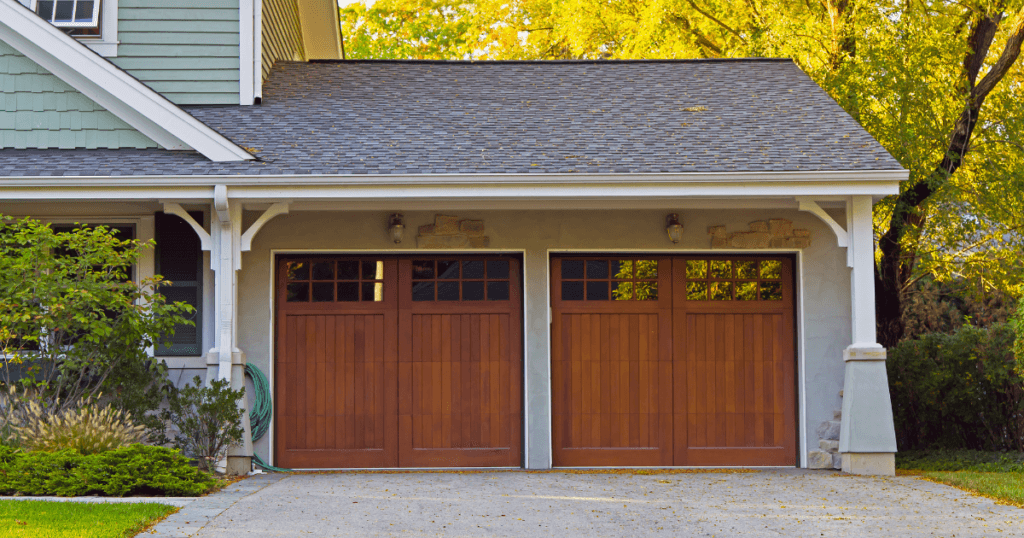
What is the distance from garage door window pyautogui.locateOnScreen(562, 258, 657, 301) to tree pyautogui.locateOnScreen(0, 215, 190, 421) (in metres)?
3.40

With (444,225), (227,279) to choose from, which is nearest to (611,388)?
(444,225)

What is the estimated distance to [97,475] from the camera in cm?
653

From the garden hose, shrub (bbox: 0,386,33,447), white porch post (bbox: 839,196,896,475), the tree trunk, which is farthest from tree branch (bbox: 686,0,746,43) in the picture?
shrub (bbox: 0,386,33,447)

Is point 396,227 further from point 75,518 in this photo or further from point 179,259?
point 75,518

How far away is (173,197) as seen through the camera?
789 cm

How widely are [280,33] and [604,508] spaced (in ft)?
24.6

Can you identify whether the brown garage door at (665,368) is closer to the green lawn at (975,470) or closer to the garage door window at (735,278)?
the garage door window at (735,278)

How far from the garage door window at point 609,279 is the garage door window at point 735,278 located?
1.26 ft

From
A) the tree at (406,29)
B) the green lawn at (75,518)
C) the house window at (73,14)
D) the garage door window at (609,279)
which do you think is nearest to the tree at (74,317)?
the green lawn at (75,518)

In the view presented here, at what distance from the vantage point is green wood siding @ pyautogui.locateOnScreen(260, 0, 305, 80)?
10.5 meters

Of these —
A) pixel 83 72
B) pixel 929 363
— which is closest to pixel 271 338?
pixel 83 72

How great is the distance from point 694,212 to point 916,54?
15.3ft

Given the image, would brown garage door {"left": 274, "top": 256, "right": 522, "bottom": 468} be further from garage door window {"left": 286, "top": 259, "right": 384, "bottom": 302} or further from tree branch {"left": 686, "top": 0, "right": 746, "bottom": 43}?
tree branch {"left": 686, "top": 0, "right": 746, "bottom": 43}

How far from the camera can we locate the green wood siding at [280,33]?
34.5ft
